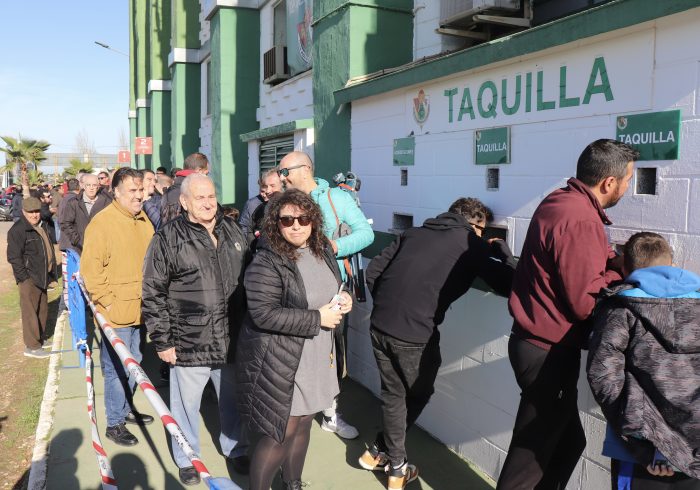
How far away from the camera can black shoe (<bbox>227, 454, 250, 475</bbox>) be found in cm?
429

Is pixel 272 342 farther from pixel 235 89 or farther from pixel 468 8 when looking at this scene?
pixel 235 89

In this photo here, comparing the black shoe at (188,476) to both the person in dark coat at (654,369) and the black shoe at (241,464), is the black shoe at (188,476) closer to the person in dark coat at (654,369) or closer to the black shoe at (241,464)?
the black shoe at (241,464)

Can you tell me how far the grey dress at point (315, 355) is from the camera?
3348mm

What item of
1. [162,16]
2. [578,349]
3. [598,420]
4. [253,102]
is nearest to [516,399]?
[598,420]

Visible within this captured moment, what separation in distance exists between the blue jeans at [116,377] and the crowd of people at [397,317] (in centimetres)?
1

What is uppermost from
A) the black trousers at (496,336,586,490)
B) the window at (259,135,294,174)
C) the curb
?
the window at (259,135,294,174)

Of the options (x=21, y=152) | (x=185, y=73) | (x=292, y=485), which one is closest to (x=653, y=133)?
(x=292, y=485)

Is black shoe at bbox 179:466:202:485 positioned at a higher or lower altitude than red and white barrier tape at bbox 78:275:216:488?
lower

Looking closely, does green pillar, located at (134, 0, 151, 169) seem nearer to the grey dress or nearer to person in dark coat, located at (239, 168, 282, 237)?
person in dark coat, located at (239, 168, 282, 237)

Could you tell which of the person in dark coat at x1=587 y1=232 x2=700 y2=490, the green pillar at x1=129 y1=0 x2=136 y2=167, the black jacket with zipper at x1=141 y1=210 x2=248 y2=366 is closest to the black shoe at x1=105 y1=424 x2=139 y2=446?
the black jacket with zipper at x1=141 y1=210 x2=248 y2=366

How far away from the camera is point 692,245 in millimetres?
2910

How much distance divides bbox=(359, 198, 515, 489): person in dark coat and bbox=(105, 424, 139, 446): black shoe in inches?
77.5

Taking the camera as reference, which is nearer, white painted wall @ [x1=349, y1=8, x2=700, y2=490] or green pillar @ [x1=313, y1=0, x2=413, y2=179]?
white painted wall @ [x1=349, y1=8, x2=700, y2=490]

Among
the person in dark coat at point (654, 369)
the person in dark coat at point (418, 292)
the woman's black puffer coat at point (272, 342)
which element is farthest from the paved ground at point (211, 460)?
the person in dark coat at point (654, 369)
